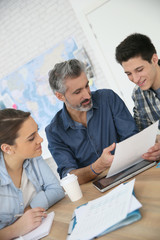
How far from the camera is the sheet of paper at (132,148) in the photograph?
96cm

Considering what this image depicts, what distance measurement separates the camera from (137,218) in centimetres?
67

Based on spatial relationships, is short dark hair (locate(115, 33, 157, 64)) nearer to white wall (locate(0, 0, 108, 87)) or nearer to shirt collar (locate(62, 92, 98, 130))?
shirt collar (locate(62, 92, 98, 130))

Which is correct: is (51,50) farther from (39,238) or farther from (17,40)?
(39,238)

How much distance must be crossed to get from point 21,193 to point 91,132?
1.96ft

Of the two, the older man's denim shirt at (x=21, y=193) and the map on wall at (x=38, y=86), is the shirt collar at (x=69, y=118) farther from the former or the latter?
the map on wall at (x=38, y=86)

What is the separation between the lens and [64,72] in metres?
1.54

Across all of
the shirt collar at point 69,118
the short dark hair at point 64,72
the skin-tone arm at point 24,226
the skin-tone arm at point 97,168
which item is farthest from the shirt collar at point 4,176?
the short dark hair at point 64,72

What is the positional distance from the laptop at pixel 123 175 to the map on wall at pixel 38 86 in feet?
8.70

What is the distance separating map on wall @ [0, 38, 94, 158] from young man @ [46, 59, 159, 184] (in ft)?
6.66

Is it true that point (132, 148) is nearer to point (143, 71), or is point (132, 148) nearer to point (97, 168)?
point (97, 168)

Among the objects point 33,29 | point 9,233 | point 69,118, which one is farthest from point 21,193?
point 33,29

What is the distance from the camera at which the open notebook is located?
3.03 feet

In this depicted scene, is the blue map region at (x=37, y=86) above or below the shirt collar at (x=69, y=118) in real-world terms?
above

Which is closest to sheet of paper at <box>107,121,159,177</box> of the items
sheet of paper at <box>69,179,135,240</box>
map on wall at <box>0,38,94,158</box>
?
sheet of paper at <box>69,179,135,240</box>
